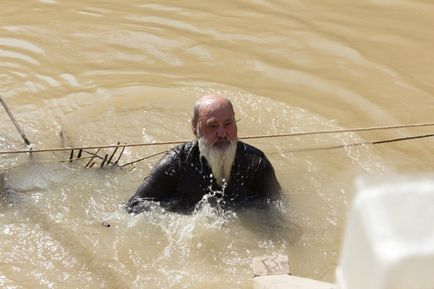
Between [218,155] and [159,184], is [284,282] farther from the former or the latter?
[159,184]

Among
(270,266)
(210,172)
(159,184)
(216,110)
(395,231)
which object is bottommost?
(159,184)

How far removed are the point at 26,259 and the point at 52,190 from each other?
2.55ft

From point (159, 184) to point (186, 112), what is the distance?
4.70ft

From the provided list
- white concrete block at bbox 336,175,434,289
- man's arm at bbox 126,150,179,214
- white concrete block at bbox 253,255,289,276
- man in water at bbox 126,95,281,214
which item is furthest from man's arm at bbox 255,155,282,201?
white concrete block at bbox 336,175,434,289

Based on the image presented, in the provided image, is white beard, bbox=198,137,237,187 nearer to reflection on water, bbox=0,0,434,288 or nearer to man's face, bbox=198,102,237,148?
man's face, bbox=198,102,237,148

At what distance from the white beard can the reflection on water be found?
0.98ft

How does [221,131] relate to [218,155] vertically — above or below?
above

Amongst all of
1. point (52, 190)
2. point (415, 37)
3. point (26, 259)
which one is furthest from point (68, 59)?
point (415, 37)

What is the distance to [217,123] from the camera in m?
3.52

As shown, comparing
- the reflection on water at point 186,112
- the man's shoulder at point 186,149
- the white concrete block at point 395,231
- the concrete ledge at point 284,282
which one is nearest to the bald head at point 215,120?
the man's shoulder at point 186,149

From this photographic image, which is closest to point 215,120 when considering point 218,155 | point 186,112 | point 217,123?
point 217,123

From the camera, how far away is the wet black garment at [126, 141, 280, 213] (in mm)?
3781

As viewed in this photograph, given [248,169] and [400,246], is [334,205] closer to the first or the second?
[248,169]

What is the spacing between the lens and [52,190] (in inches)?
170
